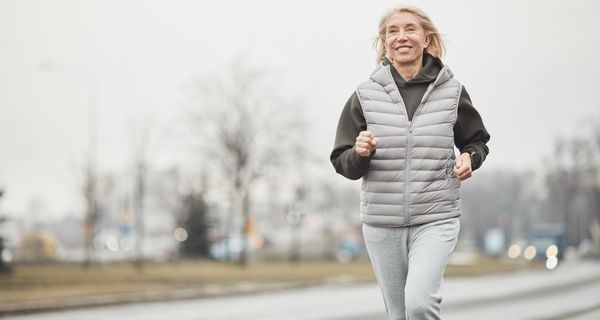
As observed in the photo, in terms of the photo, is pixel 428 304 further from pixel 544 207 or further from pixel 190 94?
pixel 544 207

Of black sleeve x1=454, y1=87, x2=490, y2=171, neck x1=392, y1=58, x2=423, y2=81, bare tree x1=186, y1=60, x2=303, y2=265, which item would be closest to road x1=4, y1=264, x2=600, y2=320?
black sleeve x1=454, y1=87, x2=490, y2=171

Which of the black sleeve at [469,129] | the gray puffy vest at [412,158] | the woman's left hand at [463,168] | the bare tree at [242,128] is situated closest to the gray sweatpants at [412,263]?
the gray puffy vest at [412,158]

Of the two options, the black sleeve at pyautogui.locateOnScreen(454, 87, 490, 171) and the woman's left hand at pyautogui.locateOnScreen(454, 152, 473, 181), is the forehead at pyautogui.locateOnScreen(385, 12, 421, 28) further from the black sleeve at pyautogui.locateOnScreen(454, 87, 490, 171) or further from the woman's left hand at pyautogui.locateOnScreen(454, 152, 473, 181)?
the woman's left hand at pyautogui.locateOnScreen(454, 152, 473, 181)

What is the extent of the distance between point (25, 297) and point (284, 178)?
25969mm

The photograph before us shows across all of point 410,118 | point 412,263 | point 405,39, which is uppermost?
point 405,39

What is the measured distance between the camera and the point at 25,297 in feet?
63.8

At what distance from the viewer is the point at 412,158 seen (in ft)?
14.8

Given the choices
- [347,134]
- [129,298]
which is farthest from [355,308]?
[347,134]

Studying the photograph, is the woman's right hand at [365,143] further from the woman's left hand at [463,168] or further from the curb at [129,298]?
the curb at [129,298]

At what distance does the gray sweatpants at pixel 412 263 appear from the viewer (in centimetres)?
431

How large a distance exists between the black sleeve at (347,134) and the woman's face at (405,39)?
27 centimetres

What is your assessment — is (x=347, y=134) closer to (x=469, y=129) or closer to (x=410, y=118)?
(x=410, y=118)

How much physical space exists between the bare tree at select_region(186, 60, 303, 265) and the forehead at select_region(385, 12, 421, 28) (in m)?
36.6

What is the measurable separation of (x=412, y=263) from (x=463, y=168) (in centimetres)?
46
